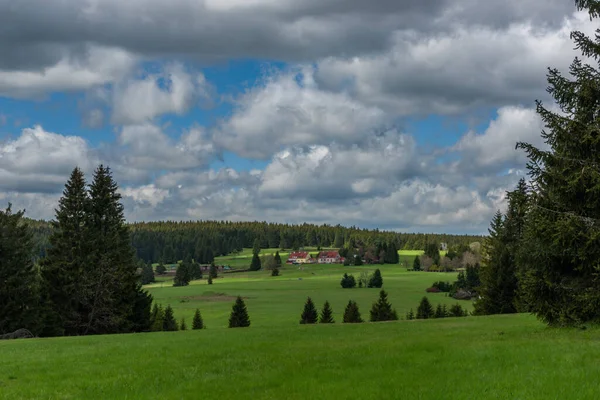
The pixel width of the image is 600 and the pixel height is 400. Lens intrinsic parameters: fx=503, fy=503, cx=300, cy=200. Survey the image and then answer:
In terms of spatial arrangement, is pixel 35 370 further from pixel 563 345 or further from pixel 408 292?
pixel 408 292

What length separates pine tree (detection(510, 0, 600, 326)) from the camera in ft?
70.2

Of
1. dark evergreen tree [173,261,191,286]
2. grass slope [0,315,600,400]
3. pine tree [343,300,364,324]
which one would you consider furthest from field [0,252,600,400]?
dark evergreen tree [173,261,191,286]

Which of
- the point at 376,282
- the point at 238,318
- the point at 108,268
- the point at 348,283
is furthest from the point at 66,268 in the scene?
the point at 376,282

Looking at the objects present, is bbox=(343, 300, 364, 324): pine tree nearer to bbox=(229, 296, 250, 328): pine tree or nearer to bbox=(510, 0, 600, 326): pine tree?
bbox=(229, 296, 250, 328): pine tree

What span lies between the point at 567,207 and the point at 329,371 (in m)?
14.6

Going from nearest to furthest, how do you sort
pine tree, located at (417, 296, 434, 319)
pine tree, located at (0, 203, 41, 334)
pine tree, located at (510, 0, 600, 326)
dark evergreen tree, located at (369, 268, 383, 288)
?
pine tree, located at (510, 0, 600, 326) → pine tree, located at (0, 203, 41, 334) → pine tree, located at (417, 296, 434, 319) → dark evergreen tree, located at (369, 268, 383, 288)

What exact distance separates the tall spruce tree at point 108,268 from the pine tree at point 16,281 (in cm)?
508

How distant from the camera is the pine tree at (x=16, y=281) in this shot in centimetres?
4859

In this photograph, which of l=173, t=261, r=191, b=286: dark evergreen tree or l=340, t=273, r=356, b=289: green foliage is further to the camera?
l=173, t=261, r=191, b=286: dark evergreen tree

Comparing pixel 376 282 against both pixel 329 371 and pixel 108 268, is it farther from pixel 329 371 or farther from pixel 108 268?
pixel 329 371

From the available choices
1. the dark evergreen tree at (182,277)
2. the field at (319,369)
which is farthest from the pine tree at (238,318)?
the dark evergreen tree at (182,277)

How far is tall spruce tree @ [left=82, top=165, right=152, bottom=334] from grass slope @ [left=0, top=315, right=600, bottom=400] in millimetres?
31734

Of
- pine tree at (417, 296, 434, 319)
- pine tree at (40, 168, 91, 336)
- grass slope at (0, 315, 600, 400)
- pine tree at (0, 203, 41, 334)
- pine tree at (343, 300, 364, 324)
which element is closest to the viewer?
grass slope at (0, 315, 600, 400)

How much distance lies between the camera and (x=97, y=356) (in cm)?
2100
